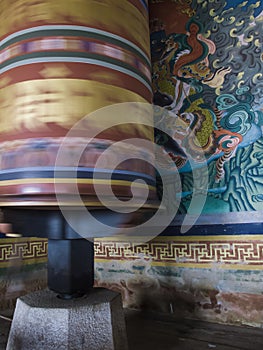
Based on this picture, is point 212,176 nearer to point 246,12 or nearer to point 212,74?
point 212,74

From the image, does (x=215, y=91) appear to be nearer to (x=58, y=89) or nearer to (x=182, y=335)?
(x=58, y=89)

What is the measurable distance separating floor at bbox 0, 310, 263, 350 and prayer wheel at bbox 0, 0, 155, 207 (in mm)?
476

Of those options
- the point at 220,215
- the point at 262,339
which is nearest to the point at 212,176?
the point at 220,215

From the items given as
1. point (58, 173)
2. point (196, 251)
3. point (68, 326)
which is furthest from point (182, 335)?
point (58, 173)

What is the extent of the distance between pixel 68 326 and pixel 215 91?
945 millimetres

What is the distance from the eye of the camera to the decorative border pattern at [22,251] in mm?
1261

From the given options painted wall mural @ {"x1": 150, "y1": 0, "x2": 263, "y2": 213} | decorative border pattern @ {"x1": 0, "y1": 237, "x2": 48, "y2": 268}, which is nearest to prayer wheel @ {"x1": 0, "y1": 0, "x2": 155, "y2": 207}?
painted wall mural @ {"x1": 150, "y1": 0, "x2": 263, "y2": 213}

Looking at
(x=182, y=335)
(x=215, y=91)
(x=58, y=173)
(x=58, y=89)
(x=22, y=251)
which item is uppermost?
(x=215, y=91)

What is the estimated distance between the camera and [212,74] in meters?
1.21

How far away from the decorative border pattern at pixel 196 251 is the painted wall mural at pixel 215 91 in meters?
0.11

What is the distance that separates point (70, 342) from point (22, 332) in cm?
14

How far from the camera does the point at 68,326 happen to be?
2.42ft

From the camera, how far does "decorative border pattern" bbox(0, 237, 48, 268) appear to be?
126 centimetres

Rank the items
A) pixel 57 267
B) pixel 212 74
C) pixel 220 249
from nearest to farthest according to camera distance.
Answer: pixel 57 267, pixel 220 249, pixel 212 74
